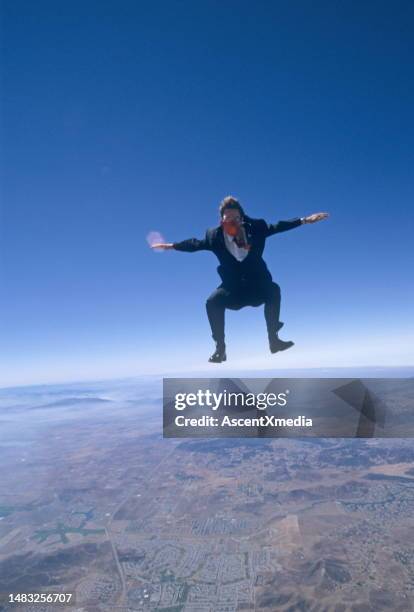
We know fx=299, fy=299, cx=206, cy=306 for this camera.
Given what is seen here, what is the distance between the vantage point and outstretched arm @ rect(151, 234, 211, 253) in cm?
432

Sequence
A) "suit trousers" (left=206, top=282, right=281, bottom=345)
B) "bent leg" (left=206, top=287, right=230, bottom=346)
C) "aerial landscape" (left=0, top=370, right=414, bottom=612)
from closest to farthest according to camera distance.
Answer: "suit trousers" (left=206, top=282, right=281, bottom=345) < "bent leg" (left=206, top=287, right=230, bottom=346) < "aerial landscape" (left=0, top=370, right=414, bottom=612)

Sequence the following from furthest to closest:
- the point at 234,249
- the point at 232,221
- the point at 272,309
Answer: the point at 272,309, the point at 234,249, the point at 232,221

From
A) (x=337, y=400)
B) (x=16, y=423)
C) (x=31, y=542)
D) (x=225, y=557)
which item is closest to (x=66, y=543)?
(x=31, y=542)

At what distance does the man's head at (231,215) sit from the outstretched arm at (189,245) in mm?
425

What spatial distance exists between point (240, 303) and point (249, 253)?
84 cm

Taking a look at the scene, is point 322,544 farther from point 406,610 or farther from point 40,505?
point 40,505

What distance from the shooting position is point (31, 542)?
47344mm

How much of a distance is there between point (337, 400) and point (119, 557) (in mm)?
48996

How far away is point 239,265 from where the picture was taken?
428 cm

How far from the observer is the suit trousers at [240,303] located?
454cm

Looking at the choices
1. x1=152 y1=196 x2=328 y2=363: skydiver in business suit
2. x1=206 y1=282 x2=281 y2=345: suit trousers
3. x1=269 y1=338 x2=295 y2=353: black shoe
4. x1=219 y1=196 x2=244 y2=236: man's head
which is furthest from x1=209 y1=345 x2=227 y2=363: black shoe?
x1=219 y1=196 x2=244 y2=236: man's head

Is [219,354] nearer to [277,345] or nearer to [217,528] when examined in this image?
[277,345]

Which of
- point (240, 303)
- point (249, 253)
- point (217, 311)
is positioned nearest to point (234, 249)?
point (249, 253)

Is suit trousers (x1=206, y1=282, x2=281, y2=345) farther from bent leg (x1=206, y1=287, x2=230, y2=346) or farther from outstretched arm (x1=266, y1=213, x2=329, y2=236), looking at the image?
outstretched arm (x1=266, y1=213, x2=329, y2=236)
